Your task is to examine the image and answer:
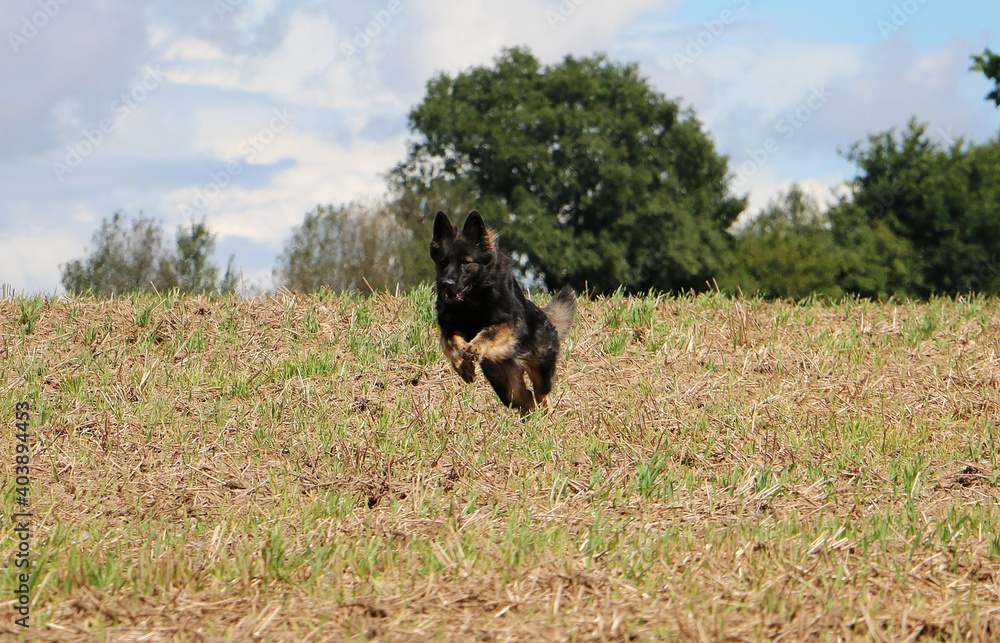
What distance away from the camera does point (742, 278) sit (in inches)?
1719

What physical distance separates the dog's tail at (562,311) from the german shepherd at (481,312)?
121 cm

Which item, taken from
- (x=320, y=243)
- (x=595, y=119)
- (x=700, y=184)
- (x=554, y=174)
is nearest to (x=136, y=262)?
(x=320, y=243)

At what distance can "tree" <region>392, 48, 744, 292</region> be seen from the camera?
38.8m

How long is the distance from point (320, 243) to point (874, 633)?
37.1 meters

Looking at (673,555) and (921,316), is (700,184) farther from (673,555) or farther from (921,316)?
(673,555)

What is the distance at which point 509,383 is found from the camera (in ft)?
26.2

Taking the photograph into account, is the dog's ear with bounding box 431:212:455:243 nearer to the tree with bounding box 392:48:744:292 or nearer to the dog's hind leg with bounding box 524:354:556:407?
the dog's hind leg with bounding box 524:354:556:407

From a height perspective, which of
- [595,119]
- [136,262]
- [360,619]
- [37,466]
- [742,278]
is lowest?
[360,619]

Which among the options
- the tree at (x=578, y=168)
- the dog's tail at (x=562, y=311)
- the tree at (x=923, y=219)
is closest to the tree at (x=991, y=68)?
the dog's tail at (x=562, y=311)

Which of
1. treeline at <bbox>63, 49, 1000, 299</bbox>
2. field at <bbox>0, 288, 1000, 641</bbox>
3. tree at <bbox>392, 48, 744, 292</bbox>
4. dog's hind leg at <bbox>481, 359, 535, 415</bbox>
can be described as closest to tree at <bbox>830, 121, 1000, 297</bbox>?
treeline at <bbox>63, 49, 1000, 299</bbox>

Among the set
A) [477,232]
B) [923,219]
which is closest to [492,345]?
[477,232]

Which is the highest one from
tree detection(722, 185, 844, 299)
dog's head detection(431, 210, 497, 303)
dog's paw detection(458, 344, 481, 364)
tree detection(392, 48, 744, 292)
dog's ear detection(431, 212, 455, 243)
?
tree detection(392, 48, 744, 292)

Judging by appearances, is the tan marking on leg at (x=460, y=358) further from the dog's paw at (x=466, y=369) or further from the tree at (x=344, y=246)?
the tree at (x=344, y=246)

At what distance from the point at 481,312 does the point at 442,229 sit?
795 millimetres
